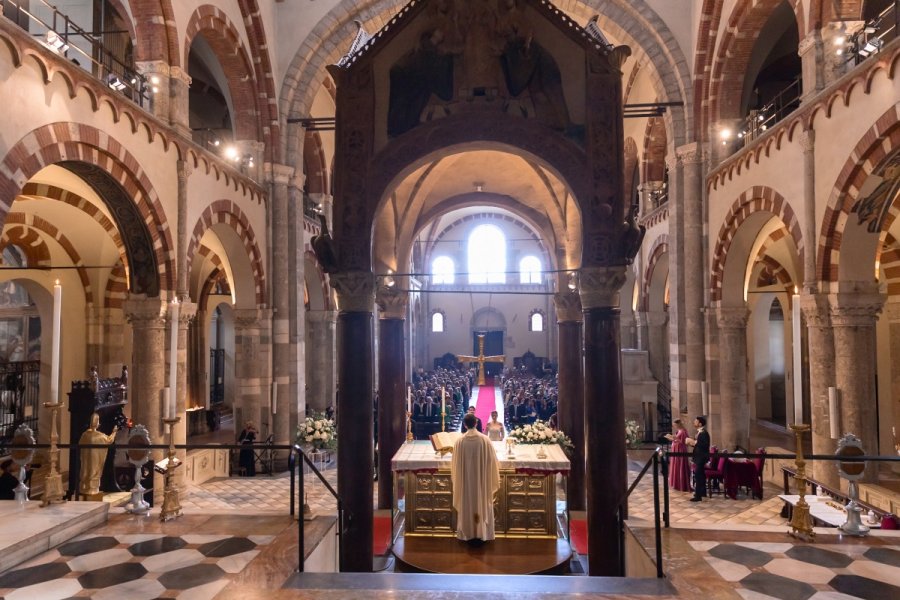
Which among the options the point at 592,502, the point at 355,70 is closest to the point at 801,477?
the point at 592,502

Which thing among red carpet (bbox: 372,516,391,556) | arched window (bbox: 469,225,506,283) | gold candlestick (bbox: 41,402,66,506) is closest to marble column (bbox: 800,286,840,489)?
red carpet (bbox: 372,516,391,556)

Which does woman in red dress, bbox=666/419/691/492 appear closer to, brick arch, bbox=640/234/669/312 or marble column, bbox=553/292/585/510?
marble column, bbox=553/292/585/510

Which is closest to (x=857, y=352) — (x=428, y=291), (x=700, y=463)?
(x=700, y=463)

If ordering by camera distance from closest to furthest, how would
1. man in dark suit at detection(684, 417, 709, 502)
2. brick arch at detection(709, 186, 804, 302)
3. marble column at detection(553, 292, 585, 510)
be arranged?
1. brick arch at detection(709, 186, 804, 302)
2. man in dark suit at detection(684, 417, 709, 502)
3. marble column at detection(553, 292, 585, 510)

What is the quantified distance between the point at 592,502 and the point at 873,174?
211 inches

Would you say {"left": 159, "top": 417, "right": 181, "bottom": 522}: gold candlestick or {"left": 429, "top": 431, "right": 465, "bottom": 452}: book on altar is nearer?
{"left": 159, "top": 417, "right": 181, "bottom": 522}: gold candlestick

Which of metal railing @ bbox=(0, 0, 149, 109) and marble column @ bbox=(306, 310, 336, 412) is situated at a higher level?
metal railing @ bbox=(0, 0, 149, 109)

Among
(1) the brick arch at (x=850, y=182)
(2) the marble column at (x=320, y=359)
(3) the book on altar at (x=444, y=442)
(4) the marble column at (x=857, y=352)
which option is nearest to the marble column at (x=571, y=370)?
(3) the book on altar at (x=444, y=442)

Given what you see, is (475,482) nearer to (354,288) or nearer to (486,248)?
(354,288)

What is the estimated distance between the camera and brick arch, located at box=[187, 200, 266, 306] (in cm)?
1046

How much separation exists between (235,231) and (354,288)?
22.3ft

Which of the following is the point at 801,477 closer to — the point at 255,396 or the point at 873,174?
the point at 873,174

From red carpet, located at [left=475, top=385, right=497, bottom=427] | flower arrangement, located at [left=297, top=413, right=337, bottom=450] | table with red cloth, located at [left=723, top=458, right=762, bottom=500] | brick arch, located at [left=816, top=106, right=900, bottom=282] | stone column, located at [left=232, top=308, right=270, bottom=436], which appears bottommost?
red carpet, located at [left=475, top=385, right=497, bottom=427]

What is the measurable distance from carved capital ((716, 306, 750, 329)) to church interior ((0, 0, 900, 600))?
Result: 0.98 ft
